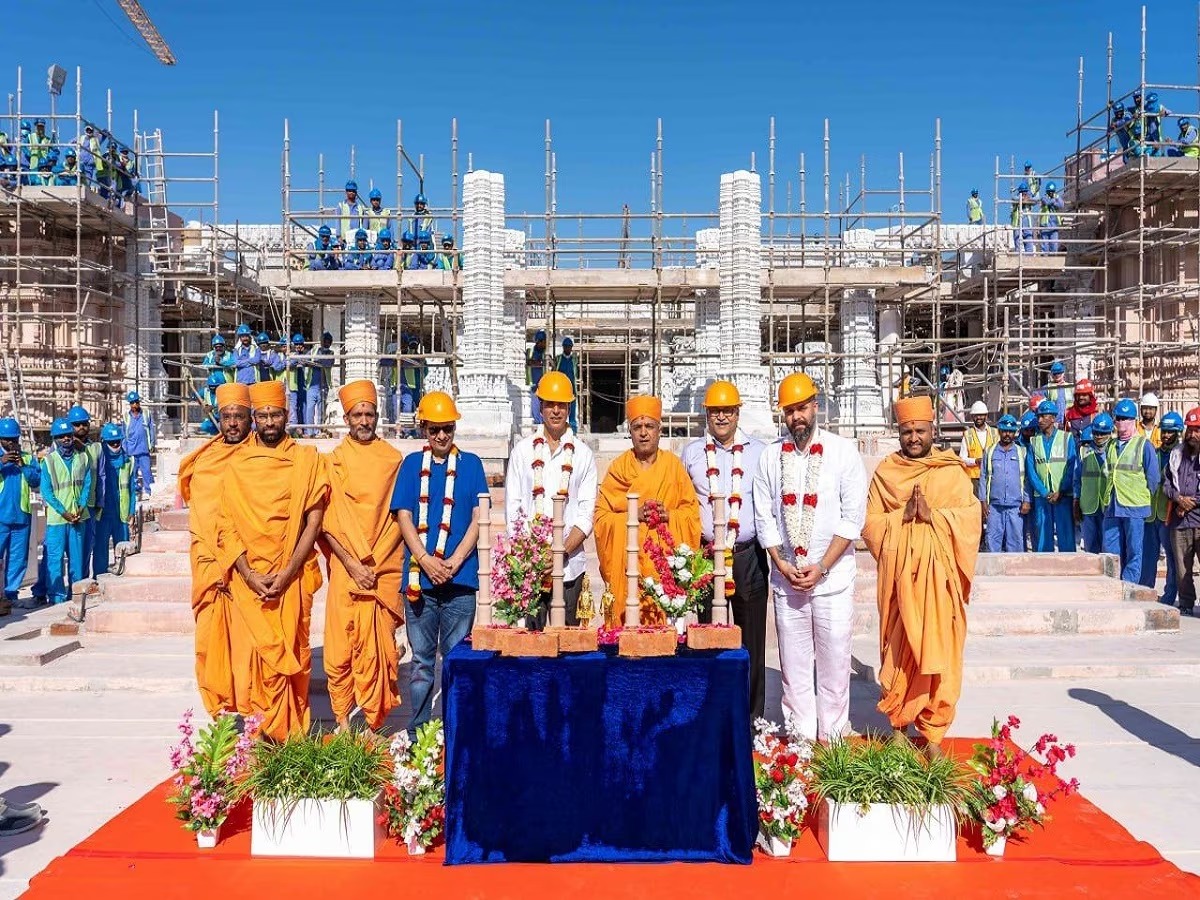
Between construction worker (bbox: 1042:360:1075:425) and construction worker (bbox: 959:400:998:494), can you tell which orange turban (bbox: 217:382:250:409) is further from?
construction worker (bbox: 1042:360:1075:425)

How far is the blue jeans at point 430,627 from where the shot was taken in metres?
4.40

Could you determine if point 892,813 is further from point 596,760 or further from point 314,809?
point 314,809

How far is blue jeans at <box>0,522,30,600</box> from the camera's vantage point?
8570mm

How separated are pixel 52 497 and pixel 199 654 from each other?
5.57m

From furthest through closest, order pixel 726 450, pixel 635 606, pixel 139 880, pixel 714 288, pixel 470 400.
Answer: pixel 714 288 → pixel 470 400 → pixel 726 450 → pixel 635 606 → pixel 139 880

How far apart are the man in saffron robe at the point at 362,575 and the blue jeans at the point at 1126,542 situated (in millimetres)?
7315

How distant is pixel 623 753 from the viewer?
3.38 meters

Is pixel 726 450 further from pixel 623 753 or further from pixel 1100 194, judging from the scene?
pixel 1100 194

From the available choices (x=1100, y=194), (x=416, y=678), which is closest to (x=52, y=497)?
(x=416, y=678)

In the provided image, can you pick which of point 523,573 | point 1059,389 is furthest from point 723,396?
point 1059,389

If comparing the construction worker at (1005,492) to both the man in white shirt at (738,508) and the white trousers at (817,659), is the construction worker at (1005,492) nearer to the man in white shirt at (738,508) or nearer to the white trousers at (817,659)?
the man in white shirt at (738,508)

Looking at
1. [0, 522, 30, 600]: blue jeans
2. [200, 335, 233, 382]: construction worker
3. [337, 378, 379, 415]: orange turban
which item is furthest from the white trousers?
[200, 335, 233, 382]: construction worker

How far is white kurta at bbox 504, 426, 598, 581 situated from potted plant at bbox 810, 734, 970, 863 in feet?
5.60

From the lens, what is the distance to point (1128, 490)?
8695 mm
